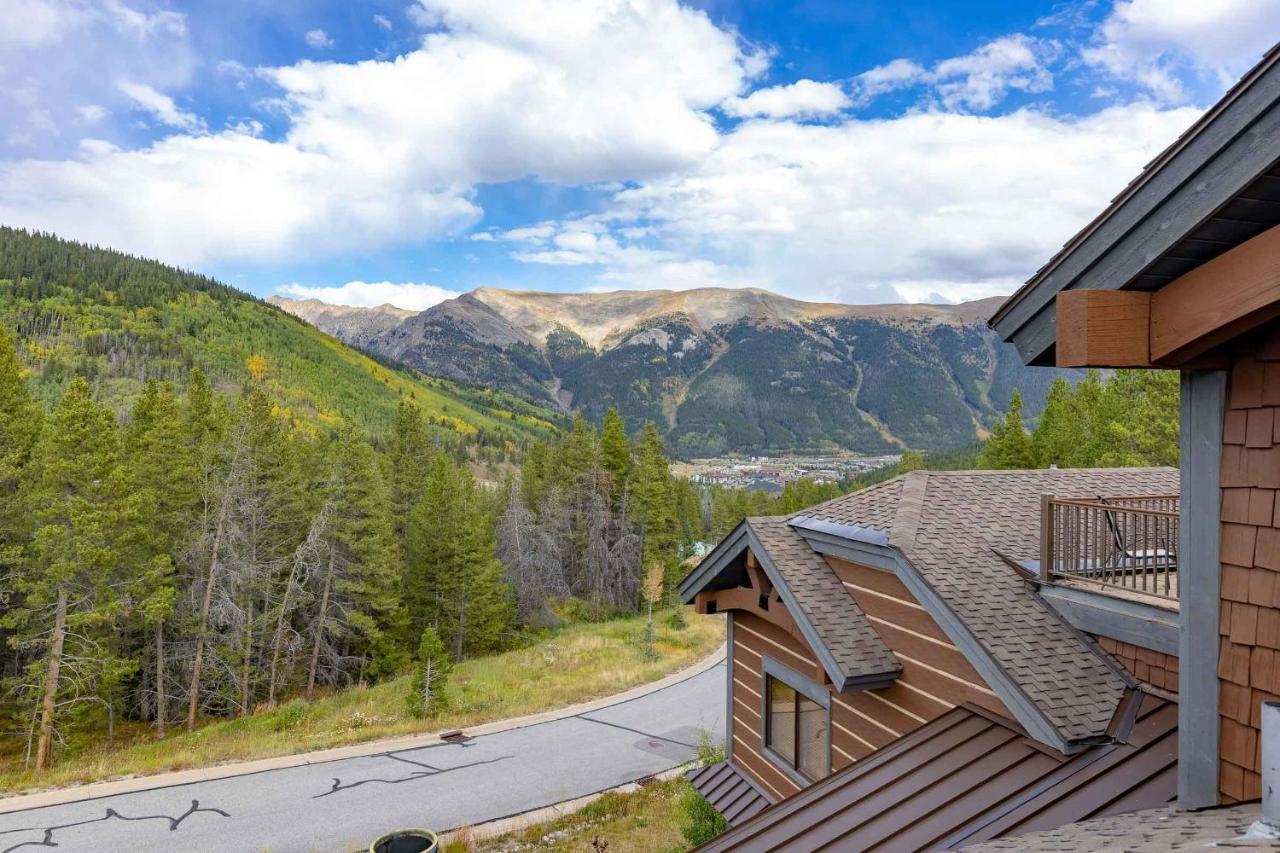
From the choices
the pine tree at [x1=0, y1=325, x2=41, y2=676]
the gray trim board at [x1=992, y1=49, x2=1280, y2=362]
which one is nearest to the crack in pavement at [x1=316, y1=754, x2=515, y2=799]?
the pine tree at [x1=0, y1=325, x2=41, y2=676]

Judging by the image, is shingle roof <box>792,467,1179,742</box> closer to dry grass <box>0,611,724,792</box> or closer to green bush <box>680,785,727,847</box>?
green bush <box>680,785,727,847</box>

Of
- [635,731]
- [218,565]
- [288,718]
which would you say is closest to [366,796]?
[635,731]

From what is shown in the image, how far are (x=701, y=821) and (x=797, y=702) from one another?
3667mm

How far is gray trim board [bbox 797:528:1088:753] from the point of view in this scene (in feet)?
17.0

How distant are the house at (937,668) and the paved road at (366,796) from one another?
23.5ft

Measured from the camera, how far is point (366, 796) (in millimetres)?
15555

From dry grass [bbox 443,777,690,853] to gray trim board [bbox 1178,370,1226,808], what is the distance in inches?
388

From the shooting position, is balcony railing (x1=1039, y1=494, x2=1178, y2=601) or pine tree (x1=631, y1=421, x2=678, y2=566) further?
pine tree (x1=631, y1=421, x2=678, y2=566)

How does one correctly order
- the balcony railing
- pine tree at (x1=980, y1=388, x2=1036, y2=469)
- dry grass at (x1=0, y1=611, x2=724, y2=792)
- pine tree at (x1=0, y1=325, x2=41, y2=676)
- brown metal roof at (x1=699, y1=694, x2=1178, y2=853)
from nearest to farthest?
brown metal roof at (x1=699, y1=694, x2=1178, y2=853) < the balcony railing < dry grass at (x1=0, y1=611, x2=724, y2=792) < pine tree at (x1=0, y1=325, x2=41, y2=676) < pine tree at (x1=980, y1=388, x2=1036, y2=469)

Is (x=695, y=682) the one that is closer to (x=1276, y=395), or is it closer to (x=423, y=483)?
(x=423, y=483)

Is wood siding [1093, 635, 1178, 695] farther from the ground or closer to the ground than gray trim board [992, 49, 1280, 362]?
closer to the ground

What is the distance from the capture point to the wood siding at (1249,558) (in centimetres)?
318

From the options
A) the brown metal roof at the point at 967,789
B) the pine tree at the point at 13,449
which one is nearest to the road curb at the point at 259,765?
the pine tree at the point at 13,449

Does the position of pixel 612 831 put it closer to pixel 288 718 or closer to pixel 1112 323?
pixel 1112 323
